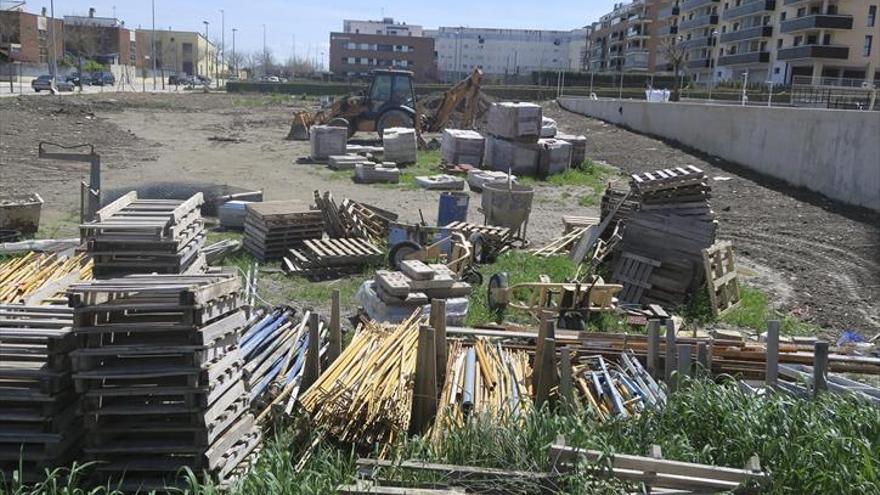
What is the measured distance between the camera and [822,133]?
19.0 meters

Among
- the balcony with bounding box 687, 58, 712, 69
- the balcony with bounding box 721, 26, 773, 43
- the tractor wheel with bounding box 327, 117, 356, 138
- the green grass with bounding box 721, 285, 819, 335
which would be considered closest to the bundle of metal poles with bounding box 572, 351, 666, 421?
the green grass with bounding box 721, 285, 819, 335

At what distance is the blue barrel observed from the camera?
530 inches

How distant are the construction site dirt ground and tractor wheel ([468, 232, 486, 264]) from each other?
8.58 feet

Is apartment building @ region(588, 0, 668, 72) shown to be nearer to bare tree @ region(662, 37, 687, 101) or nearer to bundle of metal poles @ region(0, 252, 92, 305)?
bare tree @ region(662, 37, 687, 101)

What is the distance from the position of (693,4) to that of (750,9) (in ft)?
51.6

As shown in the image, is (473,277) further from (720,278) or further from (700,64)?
(700,64)

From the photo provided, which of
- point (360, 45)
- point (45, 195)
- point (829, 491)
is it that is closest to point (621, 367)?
point (829, 491)

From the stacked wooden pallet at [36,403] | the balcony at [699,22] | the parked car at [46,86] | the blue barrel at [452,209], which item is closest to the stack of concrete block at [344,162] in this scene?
the blue barrel at [452,209]

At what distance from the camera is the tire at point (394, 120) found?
1172 inches

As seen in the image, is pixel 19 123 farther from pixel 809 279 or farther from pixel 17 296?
pixel 809 279

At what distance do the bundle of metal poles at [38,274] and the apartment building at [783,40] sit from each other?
45423 mm

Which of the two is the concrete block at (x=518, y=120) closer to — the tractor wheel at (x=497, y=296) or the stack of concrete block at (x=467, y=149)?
the stack of concrete block at (x=467, y=149)

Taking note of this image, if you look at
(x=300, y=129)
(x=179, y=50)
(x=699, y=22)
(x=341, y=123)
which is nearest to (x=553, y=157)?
(x=341, y=123)

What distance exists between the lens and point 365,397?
5.76m
